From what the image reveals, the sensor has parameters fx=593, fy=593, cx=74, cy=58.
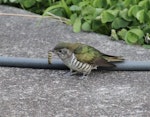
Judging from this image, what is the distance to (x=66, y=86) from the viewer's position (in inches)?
142

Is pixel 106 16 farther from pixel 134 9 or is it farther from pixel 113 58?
pixel 113 58

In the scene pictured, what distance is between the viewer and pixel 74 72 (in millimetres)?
3832

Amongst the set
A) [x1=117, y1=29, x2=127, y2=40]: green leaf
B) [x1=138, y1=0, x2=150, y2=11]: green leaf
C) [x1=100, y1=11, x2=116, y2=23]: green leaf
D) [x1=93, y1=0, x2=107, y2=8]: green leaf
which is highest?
[x1=138, y1=0, x2=150, y2=11]: green leaf

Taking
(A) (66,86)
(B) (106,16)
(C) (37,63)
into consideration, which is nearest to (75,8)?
(B) (106,16)

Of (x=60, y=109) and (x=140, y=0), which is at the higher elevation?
(x=140, y=0)

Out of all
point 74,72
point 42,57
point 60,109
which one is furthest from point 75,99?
point 42,57

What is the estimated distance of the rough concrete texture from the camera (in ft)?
10.6

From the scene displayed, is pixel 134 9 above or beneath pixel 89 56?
above

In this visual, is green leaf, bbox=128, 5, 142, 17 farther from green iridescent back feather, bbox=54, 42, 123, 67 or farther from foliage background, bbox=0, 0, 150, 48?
green iridescent back feather, bbox=54, 42, 123, 67

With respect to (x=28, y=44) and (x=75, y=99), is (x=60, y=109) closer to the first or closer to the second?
(x=75, y=99)

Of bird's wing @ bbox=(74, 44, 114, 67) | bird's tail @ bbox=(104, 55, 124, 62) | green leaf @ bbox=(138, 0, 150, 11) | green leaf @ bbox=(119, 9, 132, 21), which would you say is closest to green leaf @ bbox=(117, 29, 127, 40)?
green leaf @ bbox=(119, 9, 132, 21)

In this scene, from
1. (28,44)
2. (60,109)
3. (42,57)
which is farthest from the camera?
(28,44)

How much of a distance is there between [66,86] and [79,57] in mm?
228

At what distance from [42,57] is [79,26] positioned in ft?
1.90
